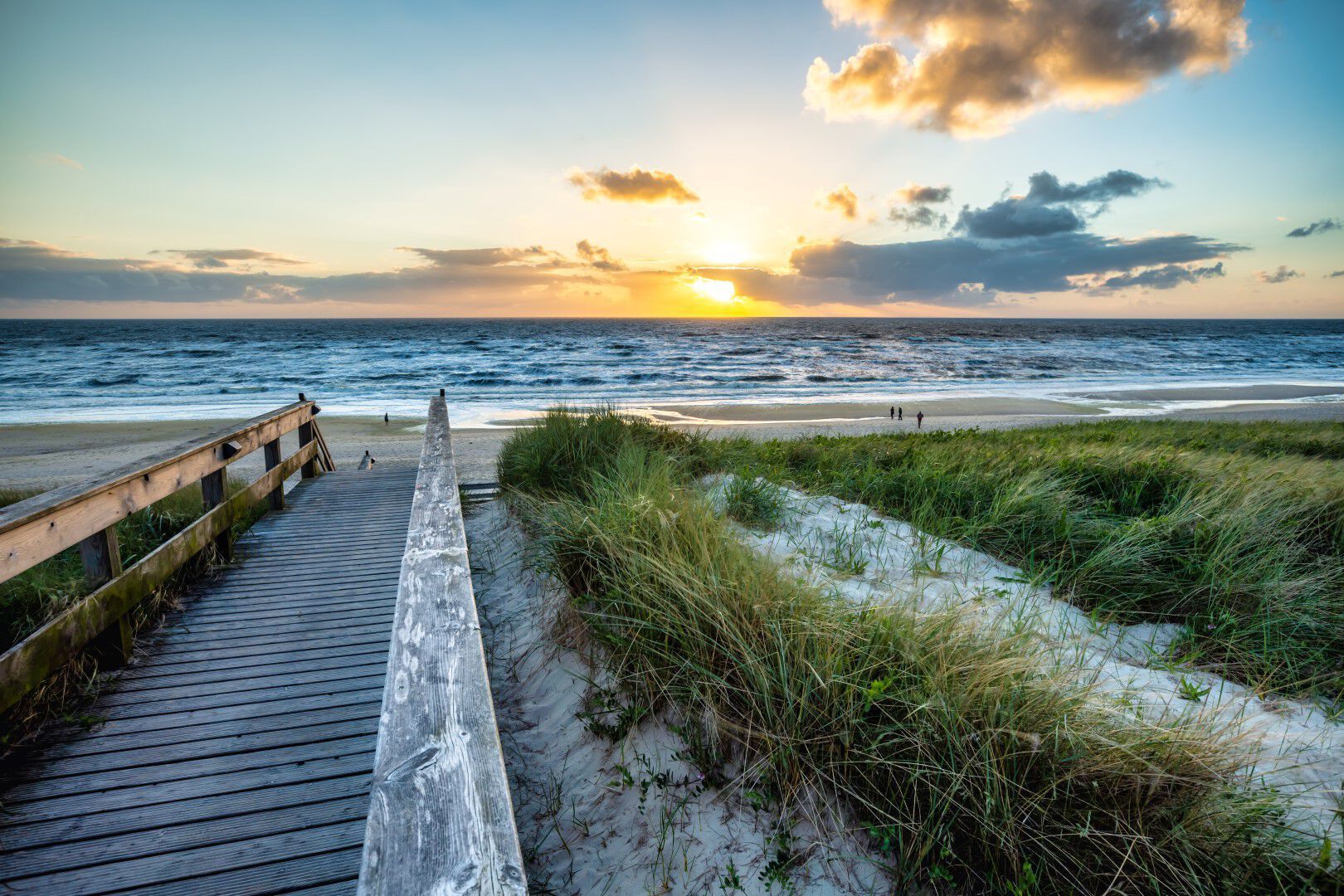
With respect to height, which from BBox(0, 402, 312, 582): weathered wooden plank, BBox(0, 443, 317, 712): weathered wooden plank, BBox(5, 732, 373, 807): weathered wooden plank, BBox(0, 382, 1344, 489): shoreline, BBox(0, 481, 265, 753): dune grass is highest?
BBox(0, 402, 312, 582): weathered wooden plank

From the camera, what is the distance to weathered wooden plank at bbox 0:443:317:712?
8.64 feet

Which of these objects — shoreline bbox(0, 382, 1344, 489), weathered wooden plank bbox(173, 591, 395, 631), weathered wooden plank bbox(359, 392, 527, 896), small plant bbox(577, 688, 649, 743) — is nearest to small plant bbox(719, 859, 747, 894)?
small plant bbox(577, 688, 649, 743)

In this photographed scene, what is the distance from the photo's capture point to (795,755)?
231 centimetres

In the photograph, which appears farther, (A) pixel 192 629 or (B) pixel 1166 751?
(A) pixel 192 629

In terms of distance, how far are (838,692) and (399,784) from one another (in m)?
1.64

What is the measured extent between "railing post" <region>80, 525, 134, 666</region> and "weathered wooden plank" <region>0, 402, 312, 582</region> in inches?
4.6

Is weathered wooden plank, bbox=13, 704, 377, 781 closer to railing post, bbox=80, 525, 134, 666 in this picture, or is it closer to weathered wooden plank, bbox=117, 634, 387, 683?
weathered wooden plank, bbox=117, 634, 387, 683

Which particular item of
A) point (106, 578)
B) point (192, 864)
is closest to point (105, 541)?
point (106, 578)

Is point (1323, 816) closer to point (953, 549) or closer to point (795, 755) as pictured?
point (795, 755)

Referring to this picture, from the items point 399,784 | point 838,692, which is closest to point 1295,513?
point 838,692

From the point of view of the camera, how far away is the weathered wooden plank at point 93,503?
265 cm

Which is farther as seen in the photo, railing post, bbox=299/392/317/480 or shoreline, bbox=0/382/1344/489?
shoreline, bbox=0/382/1344/489

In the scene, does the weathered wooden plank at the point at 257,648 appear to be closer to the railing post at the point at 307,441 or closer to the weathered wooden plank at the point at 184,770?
the weathered wooden plank at the point at 184,770

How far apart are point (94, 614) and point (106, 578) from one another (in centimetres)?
34
